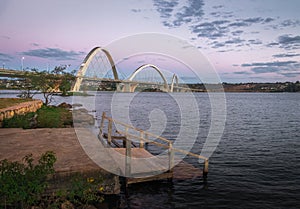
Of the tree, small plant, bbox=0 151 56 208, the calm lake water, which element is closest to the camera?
small plant, bbox=0 151 56 208

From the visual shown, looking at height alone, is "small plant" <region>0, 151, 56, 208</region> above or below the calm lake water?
above

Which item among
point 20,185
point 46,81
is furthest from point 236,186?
point 46,81

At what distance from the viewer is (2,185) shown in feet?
18.3

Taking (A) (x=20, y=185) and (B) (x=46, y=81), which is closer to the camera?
(A) (x=20, y=185)

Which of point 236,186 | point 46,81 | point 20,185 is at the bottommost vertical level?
point 236,186

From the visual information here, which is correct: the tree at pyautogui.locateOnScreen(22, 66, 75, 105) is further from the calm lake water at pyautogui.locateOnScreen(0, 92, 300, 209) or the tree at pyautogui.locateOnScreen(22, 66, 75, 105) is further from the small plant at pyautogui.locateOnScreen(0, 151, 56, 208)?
the small plant at pyautogui.locateOnScreen(0, 151, 56, 208)

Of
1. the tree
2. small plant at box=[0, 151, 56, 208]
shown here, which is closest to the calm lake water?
small plant at box=[0, 151, 56, 208]

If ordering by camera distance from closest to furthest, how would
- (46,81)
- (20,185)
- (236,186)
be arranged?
(20,185) < (236,186) < (46,81)

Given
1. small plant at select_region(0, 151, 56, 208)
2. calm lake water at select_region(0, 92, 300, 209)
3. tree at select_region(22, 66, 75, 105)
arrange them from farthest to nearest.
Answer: tree at select_region(22, 66, 75, 105) < calm lake water at select_region(0, 92, 300, 209) < small plant at select_region(0, 151, 56, 208)

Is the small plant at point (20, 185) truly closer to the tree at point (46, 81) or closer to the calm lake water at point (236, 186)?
the calm lake water at point (236, 186)

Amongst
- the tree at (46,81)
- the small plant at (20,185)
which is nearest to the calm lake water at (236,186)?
the small plant at (20,185)

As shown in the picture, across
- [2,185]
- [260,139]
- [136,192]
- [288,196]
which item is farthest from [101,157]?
[260,139]

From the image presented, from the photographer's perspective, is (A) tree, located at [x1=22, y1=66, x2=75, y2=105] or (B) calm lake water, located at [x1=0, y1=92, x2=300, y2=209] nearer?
(B) calm lake water, located at [x1=0, y1=92, x2=300, y2=209]

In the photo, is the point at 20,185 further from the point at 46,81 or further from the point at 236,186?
the point at 46,81
